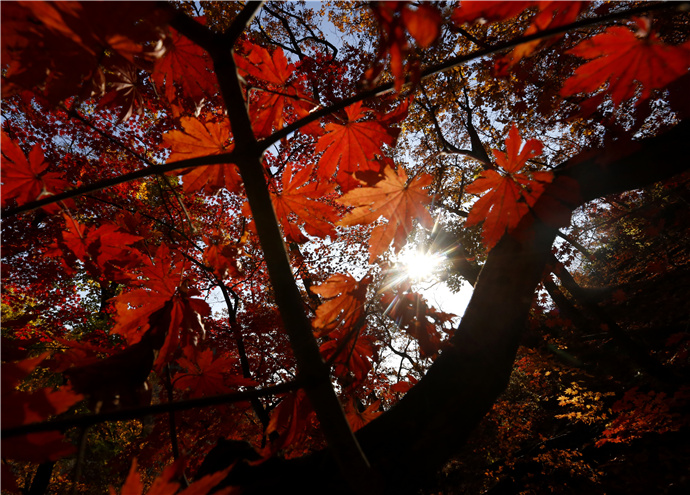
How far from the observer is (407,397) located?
1.17 m

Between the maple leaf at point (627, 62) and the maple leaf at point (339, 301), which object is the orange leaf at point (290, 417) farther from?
the maple leaf at point (627, 62)

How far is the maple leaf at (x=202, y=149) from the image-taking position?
110 centimetres

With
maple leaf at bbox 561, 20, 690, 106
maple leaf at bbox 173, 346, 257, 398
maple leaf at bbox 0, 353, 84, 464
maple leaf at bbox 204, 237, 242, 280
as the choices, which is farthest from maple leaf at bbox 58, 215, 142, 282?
maple leaf at bbox 561, 20, 690, 106

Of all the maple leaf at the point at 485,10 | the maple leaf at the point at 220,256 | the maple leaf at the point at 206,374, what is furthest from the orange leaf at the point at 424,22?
the maple leaf at the point at 206,374

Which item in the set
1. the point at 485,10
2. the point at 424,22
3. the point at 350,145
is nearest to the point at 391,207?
the point at 350,145

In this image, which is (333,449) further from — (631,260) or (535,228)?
(631,260)

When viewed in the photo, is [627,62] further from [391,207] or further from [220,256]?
[220,256]

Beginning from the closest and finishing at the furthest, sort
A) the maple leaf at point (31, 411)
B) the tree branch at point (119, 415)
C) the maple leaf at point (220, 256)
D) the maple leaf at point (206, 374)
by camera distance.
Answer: the tree branch at point (119, 415) → the maple leaf at point (31, 411) → the maple leaf at point (220, 256) → the maple leaf at point (206, 374)

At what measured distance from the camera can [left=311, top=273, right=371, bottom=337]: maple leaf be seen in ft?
3.55

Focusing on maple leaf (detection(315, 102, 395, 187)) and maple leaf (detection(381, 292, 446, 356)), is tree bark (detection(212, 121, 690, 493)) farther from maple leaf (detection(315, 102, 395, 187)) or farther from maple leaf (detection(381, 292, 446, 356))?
maple leaf (detection(315, 102, 395, 187))

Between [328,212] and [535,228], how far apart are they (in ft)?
2.88

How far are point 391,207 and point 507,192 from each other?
44 centimetres

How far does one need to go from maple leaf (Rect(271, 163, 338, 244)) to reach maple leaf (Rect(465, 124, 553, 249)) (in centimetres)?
59

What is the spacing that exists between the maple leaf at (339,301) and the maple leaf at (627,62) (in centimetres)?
98
